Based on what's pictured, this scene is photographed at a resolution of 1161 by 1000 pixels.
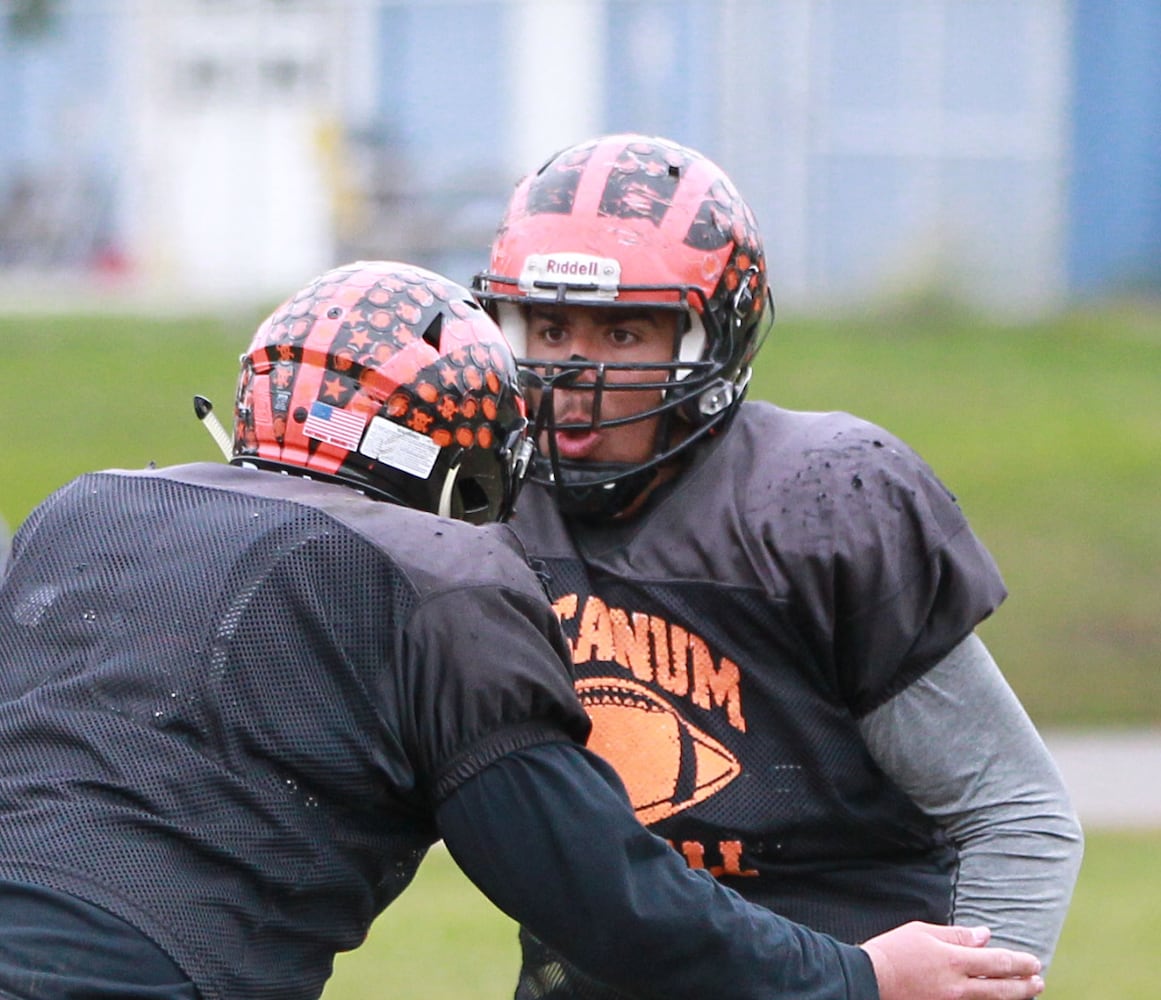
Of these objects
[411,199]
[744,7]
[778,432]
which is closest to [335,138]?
[411,199]

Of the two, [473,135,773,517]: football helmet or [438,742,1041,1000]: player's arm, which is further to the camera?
[473,135,773,517]: football helmet

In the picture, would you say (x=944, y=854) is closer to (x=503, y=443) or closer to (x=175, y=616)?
(x=503, y=443)

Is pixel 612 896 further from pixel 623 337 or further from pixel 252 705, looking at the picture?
pixel 623 337

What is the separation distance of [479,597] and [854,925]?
35.8 inches

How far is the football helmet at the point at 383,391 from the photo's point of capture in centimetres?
242

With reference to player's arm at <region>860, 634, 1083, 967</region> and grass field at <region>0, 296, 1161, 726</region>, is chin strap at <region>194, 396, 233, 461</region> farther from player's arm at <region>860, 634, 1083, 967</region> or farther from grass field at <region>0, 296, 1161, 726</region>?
grass field at <region>0, 296, 1161, 726</region>

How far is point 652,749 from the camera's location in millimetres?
2854

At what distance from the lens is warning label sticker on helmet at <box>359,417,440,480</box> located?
2.42 meters

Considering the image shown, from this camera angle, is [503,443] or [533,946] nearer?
[503,443]

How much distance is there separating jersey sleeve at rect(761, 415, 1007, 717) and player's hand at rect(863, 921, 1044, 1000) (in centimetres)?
36

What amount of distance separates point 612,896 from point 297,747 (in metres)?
0.39

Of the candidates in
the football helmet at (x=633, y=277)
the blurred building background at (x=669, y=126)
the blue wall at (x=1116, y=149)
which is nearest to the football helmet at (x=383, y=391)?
the football helmet at (x=633, y=277)

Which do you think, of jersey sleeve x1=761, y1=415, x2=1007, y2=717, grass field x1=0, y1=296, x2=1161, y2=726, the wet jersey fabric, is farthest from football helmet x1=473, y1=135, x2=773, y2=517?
grass field x1=0, y1=296, x2=1161, y2=726

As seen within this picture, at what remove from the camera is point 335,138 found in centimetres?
1883
